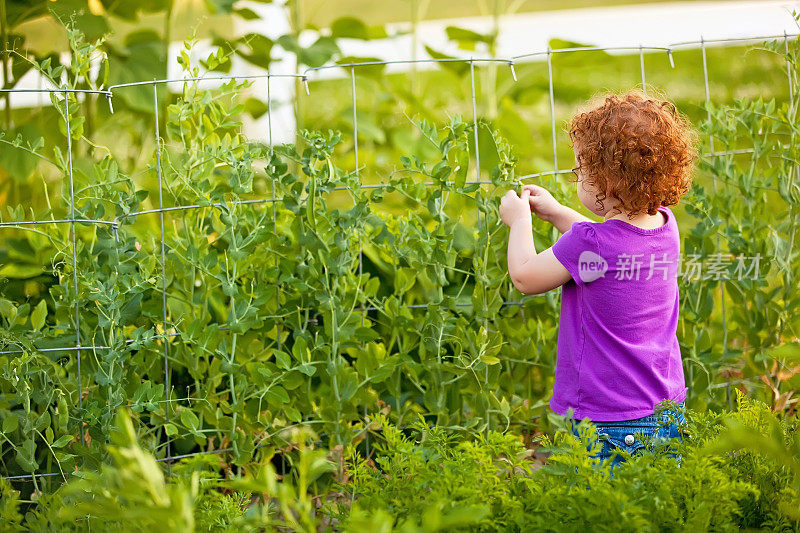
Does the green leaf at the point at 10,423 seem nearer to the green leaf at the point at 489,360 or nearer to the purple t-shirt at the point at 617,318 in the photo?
the green leaf at the point at 489,360

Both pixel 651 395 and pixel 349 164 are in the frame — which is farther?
pixel 349 164

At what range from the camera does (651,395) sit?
1.67 metres

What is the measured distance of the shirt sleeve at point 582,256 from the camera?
63.7 inches

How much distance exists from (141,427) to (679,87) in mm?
5867

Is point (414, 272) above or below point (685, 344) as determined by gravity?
above

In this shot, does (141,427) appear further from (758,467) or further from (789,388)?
(789,388)

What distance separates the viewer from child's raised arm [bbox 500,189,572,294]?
1.65 m

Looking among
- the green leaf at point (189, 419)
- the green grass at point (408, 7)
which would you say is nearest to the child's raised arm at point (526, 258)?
the green leaf at point (189, 419)

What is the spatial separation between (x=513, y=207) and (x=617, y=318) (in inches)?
12.7

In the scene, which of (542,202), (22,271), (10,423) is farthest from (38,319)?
(542,202)

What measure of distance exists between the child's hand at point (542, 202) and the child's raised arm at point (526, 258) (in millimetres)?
25

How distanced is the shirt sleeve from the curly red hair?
102 millimetres

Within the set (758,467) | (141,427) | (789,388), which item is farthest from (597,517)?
(789,388)

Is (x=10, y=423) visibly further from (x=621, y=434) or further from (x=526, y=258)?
(x=621, y=434)
